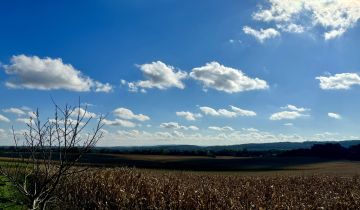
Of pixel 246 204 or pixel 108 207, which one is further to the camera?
pixel 108 207

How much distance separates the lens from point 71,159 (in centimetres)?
1045

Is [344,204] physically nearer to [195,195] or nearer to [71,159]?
[195,195]

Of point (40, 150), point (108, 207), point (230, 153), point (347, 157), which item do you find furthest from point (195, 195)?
point (230, 153)

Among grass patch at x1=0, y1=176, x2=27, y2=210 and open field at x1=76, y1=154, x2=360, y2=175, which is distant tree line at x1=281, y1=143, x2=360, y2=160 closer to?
open field at x1=76, y1=154, x2=360, y2=175

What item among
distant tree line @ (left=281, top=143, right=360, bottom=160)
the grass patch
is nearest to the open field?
distant tree line @ (left=281, top=143, right=360, bottom=160)

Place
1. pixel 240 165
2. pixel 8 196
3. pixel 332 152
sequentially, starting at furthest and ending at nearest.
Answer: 1. pixel 332 152
2. pixel 240 165
3. pixel 8 196

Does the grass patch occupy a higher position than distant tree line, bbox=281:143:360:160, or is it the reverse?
distant tree line, bbox=281:143:360:160

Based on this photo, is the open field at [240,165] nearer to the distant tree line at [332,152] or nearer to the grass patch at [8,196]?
the distant tree line at [332,152]

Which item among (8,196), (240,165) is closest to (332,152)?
(240,165)

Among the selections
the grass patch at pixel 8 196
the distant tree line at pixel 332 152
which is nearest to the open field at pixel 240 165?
the distant tree line at pixel 332 152

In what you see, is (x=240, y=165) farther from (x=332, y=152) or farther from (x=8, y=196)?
(x=8, y=196)

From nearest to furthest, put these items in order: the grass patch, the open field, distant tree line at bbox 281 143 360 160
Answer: the grass patch, the open field, distant tree line at bbox 281 143 360 160

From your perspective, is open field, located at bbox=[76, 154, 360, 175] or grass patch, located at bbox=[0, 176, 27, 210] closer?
grass patch, located at bbox=[0, 176, 27, 210]

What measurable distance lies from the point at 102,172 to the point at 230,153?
8711cm
